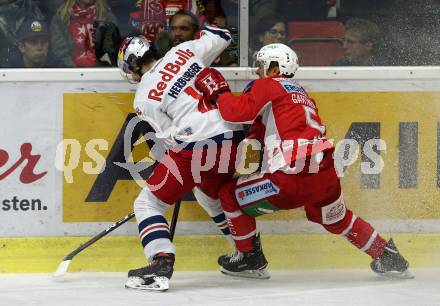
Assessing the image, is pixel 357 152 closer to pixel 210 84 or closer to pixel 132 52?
pixel 210 84

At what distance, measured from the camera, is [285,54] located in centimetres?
609

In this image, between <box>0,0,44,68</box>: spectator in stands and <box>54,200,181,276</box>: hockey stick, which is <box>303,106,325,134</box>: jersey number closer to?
<box>54,200,181,276</box>: hockey stick

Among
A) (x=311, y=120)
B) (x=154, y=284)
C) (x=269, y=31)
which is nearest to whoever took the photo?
(x=154, y=284)

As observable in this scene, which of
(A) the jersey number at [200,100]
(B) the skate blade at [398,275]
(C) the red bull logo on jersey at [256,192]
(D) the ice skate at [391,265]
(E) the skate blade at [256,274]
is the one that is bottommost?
(E) the skate blade at [256,274]

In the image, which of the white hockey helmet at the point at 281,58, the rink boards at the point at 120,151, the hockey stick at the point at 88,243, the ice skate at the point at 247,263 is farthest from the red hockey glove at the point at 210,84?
the ice skate at the point at 247,263

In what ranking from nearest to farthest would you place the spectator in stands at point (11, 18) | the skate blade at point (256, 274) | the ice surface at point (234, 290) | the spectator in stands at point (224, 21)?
1. the ice surface at point (234, 290)
2. the skate blade at point (256, 274)
3. the spectator in stands at point (11, 18)
4. the spectator in stands at point (224, 21)

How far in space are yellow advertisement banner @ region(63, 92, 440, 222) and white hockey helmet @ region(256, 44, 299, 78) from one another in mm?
475

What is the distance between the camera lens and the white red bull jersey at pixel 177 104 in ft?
19.7

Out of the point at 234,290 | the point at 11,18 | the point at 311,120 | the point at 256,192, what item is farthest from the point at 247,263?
the point at 11,18

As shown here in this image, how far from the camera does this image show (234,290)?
593 cm

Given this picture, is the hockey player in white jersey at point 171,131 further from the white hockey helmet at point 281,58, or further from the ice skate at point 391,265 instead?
the ice skate at point 391,265

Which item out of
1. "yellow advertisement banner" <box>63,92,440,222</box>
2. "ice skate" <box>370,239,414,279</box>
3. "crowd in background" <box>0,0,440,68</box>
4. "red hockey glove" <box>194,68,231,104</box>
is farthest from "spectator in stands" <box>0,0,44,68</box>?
"ice skate" <box>370,239,414,279</box>

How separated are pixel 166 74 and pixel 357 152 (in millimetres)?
1271

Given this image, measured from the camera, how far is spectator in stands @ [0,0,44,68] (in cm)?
643
